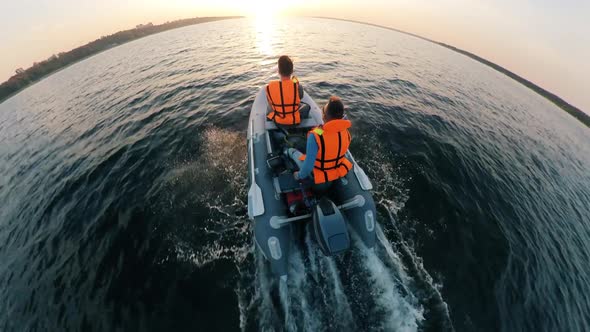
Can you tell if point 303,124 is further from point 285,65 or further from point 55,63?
point 55,63

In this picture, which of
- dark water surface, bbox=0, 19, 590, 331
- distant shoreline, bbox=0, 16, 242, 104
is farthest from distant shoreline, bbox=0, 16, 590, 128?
dark water surface, bbox=0, 19, 590, 331

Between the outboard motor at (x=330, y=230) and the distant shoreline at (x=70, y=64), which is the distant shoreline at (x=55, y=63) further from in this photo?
the outboard motor at (x=330, y=230)

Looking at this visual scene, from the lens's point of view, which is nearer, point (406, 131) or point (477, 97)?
point (406, 131)

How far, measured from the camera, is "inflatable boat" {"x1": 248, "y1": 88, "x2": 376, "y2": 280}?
12.1 feet

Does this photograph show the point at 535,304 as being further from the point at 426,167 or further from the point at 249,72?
the point at 249,72

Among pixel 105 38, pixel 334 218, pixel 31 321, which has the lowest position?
pixel 31 321

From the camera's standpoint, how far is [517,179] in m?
8.16

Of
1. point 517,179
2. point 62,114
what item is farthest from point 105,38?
point 517,179

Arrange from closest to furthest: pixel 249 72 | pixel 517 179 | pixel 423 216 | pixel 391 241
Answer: pixel 391 241
pixel 423 216
pixel 517 179
pixel 249 72

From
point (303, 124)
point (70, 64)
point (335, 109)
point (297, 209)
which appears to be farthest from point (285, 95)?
point (70, 64)

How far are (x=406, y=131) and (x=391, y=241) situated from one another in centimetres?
609

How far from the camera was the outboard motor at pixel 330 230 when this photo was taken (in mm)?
3520

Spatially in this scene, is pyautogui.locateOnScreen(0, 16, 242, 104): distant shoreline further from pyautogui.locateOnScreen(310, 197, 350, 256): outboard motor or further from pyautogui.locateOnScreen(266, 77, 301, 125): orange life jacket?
pyautogui.locateOnScreen(310, 197, 350, 256): outboard motor

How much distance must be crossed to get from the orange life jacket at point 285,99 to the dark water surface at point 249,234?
81.9 inches
